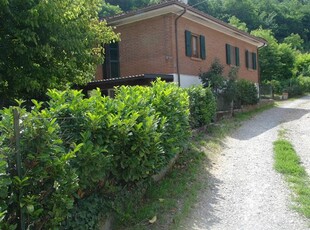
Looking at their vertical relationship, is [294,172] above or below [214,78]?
below

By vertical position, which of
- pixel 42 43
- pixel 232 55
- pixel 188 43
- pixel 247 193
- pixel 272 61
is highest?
pixel 272 61

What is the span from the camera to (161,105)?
6.05 meters

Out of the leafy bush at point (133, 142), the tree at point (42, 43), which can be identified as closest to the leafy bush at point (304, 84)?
the tree at point (42, 43)

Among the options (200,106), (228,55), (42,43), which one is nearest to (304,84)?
(228,55)

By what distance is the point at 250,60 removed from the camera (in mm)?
22844

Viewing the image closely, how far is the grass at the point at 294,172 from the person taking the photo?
17.8 ft

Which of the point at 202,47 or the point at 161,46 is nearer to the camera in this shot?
the point at 161,46

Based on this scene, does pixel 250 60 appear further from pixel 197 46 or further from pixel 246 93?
pixel 197 46

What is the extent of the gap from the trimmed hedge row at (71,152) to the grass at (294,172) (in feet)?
7.07

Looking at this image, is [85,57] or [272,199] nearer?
[272,199]

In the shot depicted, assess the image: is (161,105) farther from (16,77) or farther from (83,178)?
(16,77)

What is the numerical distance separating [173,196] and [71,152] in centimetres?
292

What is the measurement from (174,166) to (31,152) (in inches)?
179

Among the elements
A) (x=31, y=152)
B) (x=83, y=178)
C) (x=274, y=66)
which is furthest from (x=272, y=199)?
(x=274, y=66)
